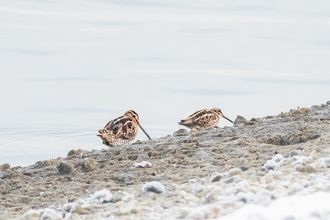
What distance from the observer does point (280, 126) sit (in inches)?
340

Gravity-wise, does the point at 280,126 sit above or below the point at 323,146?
above

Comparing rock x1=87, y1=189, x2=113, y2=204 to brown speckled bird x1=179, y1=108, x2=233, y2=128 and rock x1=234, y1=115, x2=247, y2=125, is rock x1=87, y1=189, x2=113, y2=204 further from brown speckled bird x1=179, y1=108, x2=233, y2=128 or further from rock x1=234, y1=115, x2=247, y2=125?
brown speckled bird x1=179, y1=108, x2=233, y2=128

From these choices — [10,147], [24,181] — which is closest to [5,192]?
[24,181]

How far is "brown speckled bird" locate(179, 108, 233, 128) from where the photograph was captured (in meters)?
11.3

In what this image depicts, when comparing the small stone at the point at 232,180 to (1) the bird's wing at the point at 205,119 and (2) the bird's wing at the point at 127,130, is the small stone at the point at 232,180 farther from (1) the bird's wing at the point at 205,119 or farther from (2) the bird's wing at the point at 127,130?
(1) the bird's wing at the point at 205,119

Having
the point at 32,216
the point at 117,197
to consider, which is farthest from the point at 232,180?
the point at 32,216

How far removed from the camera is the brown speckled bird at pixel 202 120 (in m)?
11.3

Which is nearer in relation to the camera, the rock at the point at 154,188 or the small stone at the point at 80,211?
the small stone at the point at 80,211

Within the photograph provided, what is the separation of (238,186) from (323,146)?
1.81 m

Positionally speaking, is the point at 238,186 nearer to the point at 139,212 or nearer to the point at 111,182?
the point at 139,212

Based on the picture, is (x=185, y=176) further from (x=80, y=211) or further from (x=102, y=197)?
(x=80, y=211)

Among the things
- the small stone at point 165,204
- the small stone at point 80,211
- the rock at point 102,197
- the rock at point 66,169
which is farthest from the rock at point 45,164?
the small stone at point 165,204

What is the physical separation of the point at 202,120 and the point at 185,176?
5.33 metres

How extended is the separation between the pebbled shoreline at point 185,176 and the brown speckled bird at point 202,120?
1.96m
